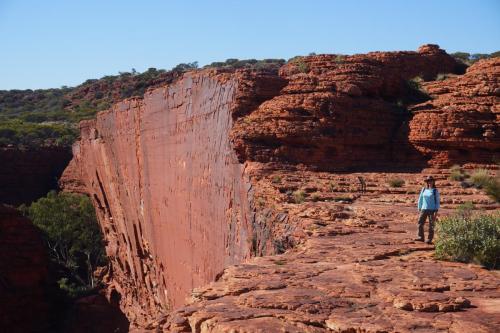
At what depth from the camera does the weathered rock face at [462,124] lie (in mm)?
12742

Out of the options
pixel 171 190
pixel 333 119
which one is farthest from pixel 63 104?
pixel 333 119

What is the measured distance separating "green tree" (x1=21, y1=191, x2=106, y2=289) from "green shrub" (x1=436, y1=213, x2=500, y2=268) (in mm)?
25402

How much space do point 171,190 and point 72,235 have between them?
51.9ft

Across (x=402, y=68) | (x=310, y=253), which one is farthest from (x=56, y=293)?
(x=310, y=253)

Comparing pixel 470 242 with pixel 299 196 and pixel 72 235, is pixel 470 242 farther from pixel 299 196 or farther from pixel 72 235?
pixel 72 235

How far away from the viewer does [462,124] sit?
1280 cm

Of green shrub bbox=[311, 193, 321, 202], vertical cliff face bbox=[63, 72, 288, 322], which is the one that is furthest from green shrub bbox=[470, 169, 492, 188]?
vertical cliff face bbox=[63, 72, 288, 322]

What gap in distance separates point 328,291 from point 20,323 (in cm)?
2164

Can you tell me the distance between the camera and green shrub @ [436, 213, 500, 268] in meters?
6.45

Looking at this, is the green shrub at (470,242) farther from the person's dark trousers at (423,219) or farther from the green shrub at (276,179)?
the green shrub at (276,179)

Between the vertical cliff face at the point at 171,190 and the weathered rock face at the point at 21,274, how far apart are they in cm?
313

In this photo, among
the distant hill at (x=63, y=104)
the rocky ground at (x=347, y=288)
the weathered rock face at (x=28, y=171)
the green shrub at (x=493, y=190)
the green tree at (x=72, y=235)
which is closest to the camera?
the rocky ground at (x=347, y=288)

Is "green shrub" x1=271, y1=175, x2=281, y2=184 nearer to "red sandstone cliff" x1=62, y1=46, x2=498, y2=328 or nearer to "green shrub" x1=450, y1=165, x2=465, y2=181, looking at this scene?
"red sandstone cliff" x1=62, y1=46, x2=498, y2=328

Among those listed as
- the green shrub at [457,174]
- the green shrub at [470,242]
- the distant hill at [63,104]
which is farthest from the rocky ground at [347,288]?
the distant hill at [63,104]
